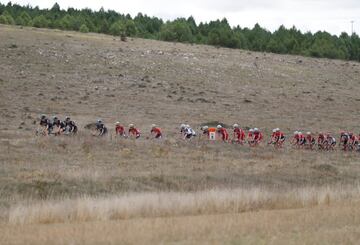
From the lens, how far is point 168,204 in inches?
784

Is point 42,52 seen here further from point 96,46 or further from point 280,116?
point 280,116

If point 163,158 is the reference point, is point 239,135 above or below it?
above

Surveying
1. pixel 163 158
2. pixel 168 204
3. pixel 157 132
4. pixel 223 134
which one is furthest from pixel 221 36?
pixel 168 204

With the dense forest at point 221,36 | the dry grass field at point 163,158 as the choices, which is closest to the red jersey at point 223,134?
the dry grass field at point 163,158

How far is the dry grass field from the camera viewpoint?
16344 millimetres

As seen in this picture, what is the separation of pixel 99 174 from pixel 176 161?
209 inches

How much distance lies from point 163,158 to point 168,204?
9664mm

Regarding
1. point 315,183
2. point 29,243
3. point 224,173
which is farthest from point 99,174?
point 29,243

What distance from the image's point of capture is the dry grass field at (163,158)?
16344 millimetres

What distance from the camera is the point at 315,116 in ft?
172

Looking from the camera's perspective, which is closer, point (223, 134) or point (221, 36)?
point (223, 134)

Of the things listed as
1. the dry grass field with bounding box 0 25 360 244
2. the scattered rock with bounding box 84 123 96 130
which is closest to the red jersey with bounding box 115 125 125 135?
the dry grass field with bounding box 0 25 360 244

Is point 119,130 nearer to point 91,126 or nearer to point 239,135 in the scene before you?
point 91,126

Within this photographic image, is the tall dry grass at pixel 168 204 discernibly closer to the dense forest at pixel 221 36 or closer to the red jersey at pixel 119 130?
the red jersey at pixel 119 130
